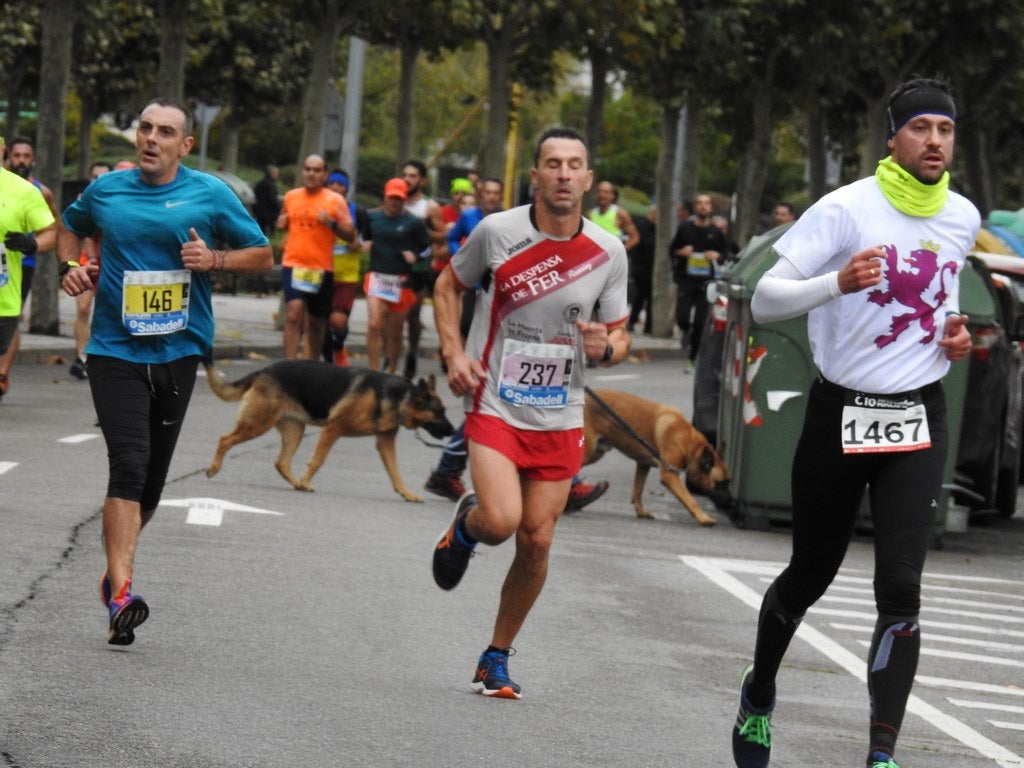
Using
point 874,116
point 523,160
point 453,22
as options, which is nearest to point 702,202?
point 453,22

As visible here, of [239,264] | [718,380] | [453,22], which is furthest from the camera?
[453,22]

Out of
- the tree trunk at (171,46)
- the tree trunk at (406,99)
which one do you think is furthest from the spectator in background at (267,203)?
the tree trunk at (171,46)

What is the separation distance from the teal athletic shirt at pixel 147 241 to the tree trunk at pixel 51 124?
1543 centimetres

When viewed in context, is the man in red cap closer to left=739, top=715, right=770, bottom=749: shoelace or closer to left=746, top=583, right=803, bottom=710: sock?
left=746, top=583, right=803, bottom=710: sock

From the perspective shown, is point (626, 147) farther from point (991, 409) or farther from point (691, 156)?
point (991, 409)

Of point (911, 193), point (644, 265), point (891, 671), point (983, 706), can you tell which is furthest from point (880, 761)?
point (644, 265)

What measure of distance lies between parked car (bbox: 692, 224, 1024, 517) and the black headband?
556 centimetres

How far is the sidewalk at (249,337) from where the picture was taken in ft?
71.3

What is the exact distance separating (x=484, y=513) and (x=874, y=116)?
2848 centimetres

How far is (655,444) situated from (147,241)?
21.2 feet

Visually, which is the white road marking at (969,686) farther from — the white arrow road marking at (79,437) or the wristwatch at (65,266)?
the white arrow road marking at (79,437)

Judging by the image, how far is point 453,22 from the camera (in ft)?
93.8

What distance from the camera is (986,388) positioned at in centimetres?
1362

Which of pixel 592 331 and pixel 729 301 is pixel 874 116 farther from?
pixel 592 331
